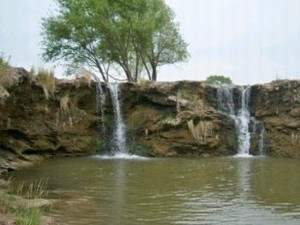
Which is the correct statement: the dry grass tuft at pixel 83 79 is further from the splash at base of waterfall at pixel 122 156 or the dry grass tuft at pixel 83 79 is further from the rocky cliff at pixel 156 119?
the splash at base of waterfall at pixel 122 156

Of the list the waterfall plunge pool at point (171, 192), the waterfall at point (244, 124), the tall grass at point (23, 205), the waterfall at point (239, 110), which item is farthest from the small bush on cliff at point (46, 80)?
the tall grass at point (23, 205)

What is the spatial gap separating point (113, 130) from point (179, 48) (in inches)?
528

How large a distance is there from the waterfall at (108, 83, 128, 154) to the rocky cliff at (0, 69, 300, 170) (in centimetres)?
24

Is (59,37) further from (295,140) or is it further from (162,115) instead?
(295,140)

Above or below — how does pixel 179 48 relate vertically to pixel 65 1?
below

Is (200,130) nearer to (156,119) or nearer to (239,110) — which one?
(156,119)

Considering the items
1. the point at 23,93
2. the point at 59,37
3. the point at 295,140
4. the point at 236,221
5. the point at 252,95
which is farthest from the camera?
the point at 59,37

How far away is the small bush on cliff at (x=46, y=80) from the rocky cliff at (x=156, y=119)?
10 centimetres

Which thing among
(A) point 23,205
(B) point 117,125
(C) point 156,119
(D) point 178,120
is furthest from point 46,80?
(A) point 23,205

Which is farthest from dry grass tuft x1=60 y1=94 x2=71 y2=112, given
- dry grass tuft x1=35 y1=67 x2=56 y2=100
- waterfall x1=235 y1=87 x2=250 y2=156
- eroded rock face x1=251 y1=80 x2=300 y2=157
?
eroded rock face x1=251 y1=80 x2=300 y2=157

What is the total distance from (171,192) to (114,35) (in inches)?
816

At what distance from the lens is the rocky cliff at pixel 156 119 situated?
878 inches

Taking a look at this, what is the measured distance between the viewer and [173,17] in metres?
36.3

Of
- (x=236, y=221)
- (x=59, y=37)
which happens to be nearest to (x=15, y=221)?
(x=236, y=221)
